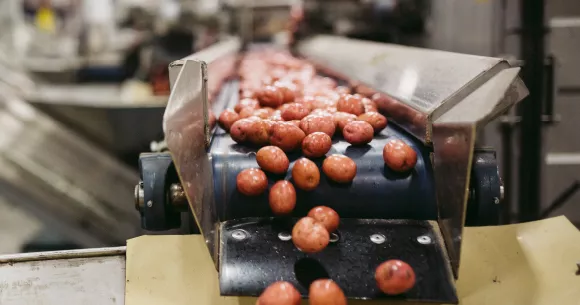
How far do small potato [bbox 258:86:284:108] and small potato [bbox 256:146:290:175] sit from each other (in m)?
0.62

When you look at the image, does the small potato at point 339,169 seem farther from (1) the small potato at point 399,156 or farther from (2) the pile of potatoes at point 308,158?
(1) the small potato at point 399,156

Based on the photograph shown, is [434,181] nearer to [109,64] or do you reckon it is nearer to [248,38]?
[248,38]

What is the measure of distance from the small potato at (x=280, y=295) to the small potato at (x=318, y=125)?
577mm

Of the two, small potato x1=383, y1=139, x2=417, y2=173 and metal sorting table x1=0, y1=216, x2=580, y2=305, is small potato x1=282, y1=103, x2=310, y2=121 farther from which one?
metal sorting table x1=0, y1=216, x2=580, y2=305

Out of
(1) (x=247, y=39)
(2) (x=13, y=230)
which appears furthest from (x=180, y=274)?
(1) (x=247, y=39)

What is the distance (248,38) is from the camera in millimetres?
6105

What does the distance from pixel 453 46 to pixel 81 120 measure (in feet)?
12.1

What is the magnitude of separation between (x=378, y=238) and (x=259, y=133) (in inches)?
19.4

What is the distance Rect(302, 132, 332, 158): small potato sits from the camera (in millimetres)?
1439

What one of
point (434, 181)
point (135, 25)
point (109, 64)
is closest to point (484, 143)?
point (434, 181)

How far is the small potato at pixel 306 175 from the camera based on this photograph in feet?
4.47

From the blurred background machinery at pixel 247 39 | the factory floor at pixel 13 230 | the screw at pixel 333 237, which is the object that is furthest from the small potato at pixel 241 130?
the factory floor at pixel 13 230

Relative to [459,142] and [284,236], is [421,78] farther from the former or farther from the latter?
[284,236]

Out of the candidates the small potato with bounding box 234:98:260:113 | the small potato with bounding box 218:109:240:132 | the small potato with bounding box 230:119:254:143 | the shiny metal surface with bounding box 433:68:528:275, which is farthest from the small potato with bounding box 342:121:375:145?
the small potato with bounding box 234:98:260:113
